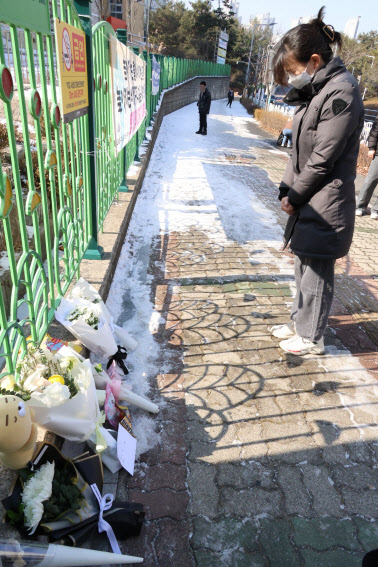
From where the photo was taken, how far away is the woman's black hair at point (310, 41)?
222cm

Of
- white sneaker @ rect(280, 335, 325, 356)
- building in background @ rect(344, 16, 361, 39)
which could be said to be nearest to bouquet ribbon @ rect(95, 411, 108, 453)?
white sneaker @ rect(280, 335, 325, 356)

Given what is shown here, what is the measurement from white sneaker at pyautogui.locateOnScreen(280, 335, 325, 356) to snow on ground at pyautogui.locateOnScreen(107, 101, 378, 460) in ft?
0.33

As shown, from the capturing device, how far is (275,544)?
1.68 meters

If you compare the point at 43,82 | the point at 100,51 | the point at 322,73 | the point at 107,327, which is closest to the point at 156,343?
the point at 107,327

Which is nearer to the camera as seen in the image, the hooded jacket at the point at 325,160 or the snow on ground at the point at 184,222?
the hooded jacket at the point at 325,160

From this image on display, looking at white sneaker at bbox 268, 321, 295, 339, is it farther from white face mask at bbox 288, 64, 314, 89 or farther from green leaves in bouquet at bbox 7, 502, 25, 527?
green leaves in bouquet at bbox 7, 502, 25, 527

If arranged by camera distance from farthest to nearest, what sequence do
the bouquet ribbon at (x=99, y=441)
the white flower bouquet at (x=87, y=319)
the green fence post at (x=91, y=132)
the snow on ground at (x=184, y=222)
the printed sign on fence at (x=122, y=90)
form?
the printed sign on fence at (x=122, y=90), the snow on ground at (x=184, y=222), the green fence post at (x=91, y=132), the white flower bouquet at (x=87, y=319), the bouquet ribbon at (x=99, y=441)

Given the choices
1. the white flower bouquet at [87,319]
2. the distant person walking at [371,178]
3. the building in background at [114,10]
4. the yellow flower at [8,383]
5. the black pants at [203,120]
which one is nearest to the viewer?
the yellow flower at [8,383]

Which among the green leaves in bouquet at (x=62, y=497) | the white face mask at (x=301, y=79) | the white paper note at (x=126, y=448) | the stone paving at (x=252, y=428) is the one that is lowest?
the stone paving at (x=252, y=428)

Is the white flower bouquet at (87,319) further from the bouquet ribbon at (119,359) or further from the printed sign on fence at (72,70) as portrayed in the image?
the printed sign on fence at (72,70)

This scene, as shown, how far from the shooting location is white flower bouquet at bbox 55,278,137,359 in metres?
2.21

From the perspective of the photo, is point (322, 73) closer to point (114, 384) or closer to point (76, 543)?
point (114, 384)

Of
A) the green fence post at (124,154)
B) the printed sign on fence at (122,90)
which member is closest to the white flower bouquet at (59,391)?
the printed sign on fence at (122,90)

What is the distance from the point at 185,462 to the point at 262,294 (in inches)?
78.6
